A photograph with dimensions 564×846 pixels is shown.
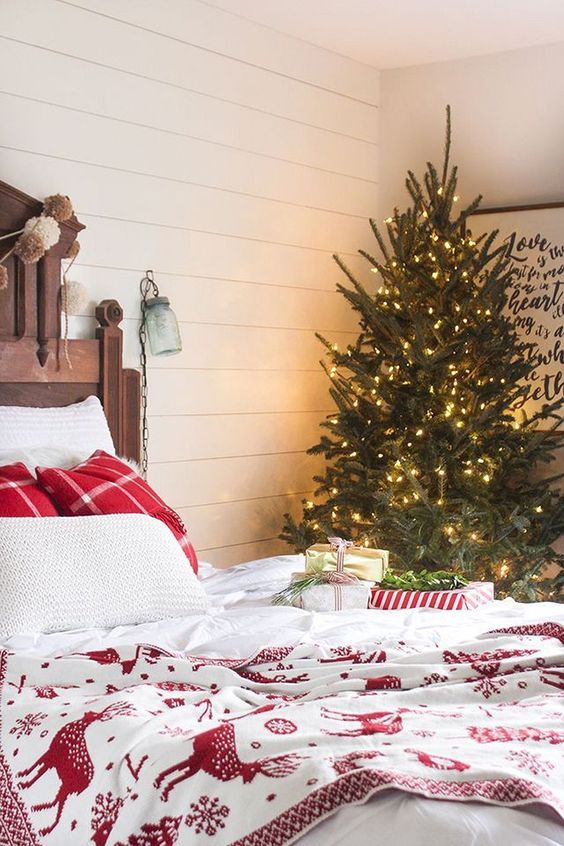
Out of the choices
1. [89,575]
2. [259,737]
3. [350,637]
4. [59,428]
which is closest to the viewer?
[259,737]

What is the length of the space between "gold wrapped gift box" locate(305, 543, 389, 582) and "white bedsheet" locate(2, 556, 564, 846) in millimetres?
149

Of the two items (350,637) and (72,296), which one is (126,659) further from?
(72,296)

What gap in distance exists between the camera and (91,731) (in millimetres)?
1747

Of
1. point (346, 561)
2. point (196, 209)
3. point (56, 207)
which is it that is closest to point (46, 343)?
point (56, 207)

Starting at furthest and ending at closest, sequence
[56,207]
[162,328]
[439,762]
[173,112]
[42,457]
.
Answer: [173,112] → [162,328] → [56,207] → [42,457] → [439,762]

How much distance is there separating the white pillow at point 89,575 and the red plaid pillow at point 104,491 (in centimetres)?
17

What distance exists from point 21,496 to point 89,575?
364 mm

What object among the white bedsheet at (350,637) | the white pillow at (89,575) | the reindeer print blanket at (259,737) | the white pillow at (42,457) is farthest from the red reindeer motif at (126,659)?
the white pillow at (42,457)

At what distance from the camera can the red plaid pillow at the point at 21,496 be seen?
278 centimetres

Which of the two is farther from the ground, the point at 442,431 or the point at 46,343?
the point at 46,343

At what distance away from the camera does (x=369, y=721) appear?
1.76 metres

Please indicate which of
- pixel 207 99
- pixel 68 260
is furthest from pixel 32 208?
pixel 207 99

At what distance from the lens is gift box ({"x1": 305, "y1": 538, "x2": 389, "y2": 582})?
3008 mm

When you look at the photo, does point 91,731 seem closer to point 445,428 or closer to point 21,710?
point 21,710
